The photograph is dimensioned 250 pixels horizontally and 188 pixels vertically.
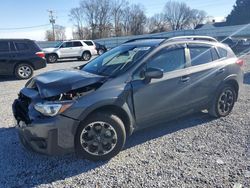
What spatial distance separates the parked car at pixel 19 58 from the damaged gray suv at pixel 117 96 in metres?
7.58

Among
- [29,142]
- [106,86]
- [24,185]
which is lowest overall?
[24,185]

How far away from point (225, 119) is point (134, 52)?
7.91 ft

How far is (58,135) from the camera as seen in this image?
354cm

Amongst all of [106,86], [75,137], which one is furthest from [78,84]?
[75,137]

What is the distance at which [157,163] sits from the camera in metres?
3.78

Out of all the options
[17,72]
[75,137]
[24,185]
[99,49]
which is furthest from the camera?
[99,49]

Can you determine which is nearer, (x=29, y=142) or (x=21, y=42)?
(x=29, y=142)

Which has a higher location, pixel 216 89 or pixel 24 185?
pixel 216 89

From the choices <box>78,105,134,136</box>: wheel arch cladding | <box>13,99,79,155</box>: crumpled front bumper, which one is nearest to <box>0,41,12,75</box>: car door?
<box>13,99,79,155</box>: crumpled front bumper

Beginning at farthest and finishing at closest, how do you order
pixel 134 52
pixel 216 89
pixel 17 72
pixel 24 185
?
pixel 17 72 → pixel 216 89 → pixel 134 52 → pixel 24 185

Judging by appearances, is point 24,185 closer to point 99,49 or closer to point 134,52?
point 134,52

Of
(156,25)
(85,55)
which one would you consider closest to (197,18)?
(156,25)

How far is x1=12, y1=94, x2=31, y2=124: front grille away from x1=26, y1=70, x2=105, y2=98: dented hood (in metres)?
0.26

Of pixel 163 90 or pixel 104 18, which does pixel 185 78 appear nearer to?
pixel 163 90
